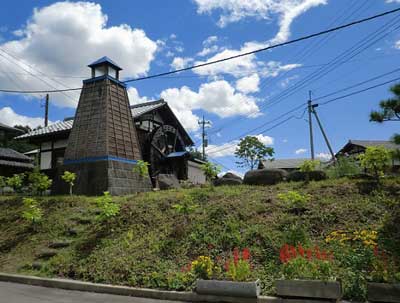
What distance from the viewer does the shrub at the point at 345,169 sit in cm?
941

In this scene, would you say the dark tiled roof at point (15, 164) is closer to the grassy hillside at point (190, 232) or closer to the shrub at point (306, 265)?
the grassy hillside at point (190, 232)

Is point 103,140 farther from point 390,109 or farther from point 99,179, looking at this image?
point 390,109

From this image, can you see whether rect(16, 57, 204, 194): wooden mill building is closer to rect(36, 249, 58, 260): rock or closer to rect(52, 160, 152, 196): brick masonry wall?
rect(52, 160, 152, 196): brick masonry wall

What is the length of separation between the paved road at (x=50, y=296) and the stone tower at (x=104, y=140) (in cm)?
570

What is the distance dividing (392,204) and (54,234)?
7.87m

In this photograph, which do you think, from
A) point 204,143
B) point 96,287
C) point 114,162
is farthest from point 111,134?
point 204,143

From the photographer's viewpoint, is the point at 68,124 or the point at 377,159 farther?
the point at 68,124

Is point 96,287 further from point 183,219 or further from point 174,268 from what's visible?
point 183,219

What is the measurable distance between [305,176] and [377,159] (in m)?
2.13

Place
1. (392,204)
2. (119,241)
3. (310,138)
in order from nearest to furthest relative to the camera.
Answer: (392,204), (119,241), (310,138)

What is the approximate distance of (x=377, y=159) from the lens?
7.67 meters

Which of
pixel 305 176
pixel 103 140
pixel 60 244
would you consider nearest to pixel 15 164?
pixel 103 140

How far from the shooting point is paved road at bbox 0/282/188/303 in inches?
194

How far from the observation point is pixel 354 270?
472 centimetres
